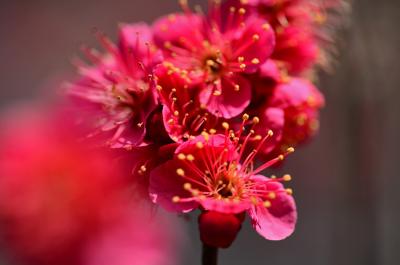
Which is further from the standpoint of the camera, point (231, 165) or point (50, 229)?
point (231, 165)

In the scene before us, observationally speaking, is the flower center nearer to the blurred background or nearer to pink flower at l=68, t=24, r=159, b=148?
pink flower at l=68, t=24, r=159, b=148

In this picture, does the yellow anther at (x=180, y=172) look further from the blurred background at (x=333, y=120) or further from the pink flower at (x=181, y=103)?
the blurred background at (x=333, y=120)

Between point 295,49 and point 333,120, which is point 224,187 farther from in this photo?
point 333,120

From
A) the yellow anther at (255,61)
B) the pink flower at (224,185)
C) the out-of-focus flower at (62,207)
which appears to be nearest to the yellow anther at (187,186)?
the pink flower at (224,185)

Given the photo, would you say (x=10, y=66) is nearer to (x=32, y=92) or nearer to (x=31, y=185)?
(x=32, y=92)

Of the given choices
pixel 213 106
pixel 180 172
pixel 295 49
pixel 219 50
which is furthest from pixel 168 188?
pixel 295 49

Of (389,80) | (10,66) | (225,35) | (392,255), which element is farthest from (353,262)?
(10,66)

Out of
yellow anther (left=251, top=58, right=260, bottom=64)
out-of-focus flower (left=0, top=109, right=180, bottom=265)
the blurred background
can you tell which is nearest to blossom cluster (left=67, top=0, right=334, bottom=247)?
yellow anther (left=251, top=58, right=260, bottom=64)
